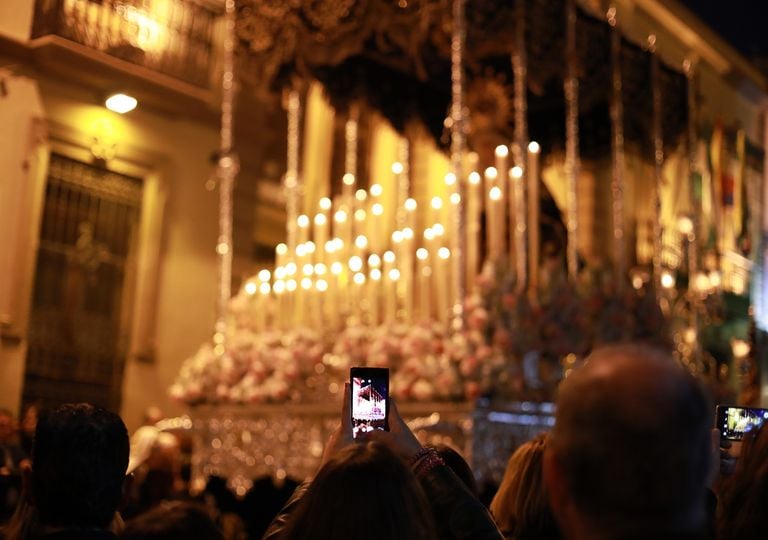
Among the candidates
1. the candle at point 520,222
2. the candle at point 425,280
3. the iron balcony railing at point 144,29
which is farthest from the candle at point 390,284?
the iron balcony railing at point 144,29

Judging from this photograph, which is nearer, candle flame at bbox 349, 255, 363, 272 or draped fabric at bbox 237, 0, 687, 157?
candle flame at bbox 349, 255, 363, 272

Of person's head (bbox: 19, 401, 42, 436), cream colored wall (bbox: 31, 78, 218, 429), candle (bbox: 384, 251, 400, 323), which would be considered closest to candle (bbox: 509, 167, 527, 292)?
candle (bbox: 384, 251, 400, 323)

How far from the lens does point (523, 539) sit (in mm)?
2973

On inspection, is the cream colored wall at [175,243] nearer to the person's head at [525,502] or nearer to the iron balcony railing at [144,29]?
the iron balcony railing at [144,29]

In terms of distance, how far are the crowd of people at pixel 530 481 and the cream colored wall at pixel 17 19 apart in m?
8.25

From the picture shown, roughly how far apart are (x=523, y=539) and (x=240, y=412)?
5846 millimetres

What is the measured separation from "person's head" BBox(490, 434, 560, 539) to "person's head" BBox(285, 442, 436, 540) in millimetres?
908

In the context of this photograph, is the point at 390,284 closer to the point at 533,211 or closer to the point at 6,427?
the point at 533,211

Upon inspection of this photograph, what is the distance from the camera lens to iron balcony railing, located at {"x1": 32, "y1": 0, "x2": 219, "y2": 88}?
10.3m

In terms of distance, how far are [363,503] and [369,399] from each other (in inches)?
29.9

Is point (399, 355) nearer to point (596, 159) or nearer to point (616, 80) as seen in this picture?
point (616, 80)

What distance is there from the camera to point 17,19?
409 inches

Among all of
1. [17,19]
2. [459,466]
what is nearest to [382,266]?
[17,19]

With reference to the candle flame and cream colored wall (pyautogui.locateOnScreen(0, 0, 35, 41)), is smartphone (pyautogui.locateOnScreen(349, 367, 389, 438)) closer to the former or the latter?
the candle flame
